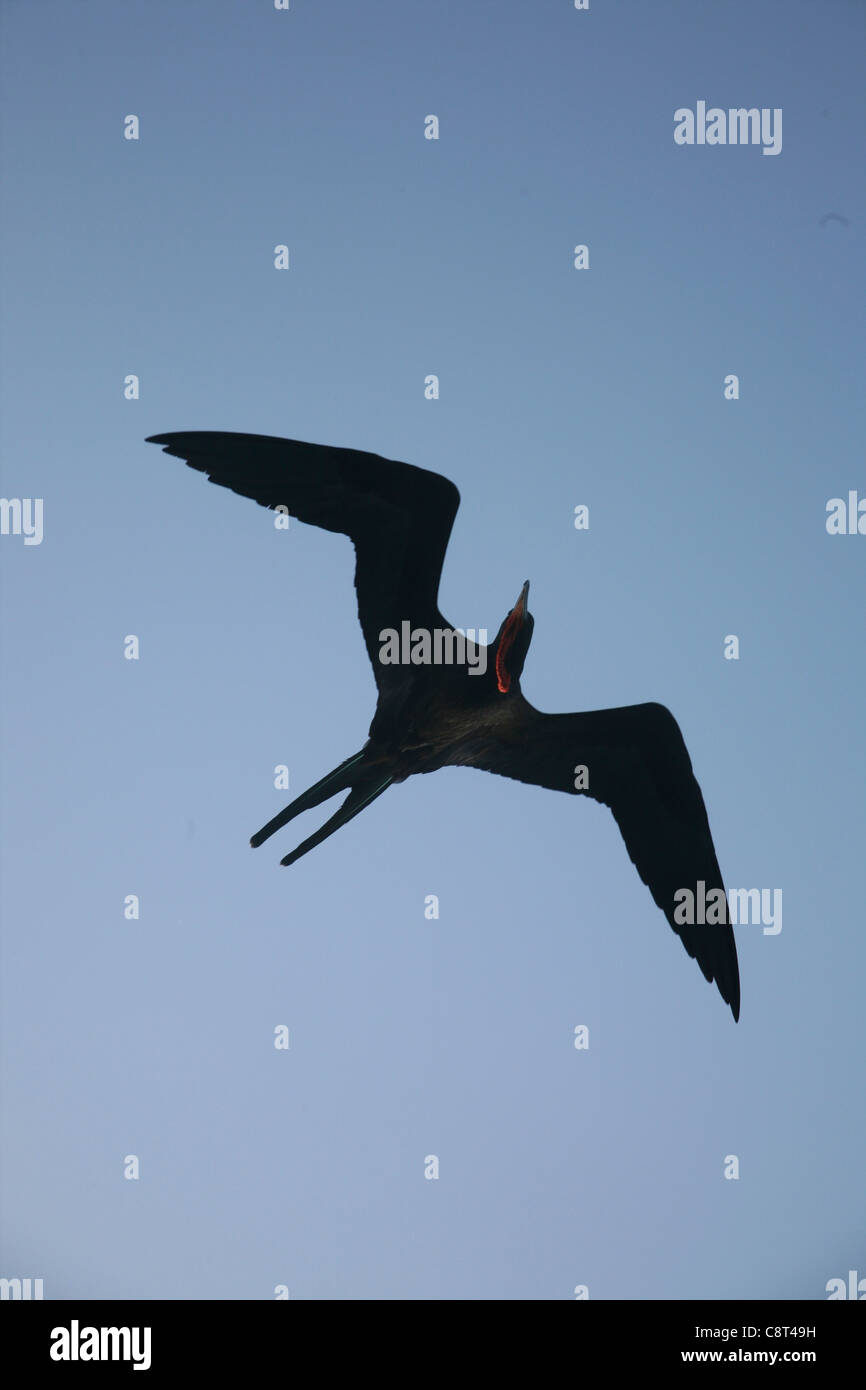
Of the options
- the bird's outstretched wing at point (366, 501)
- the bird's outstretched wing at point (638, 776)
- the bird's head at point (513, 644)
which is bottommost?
the bird's outstretched wing at point (638, 776)

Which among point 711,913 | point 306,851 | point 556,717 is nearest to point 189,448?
point 306,851

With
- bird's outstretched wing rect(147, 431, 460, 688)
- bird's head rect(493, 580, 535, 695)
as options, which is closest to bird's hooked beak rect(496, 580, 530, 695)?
bird's head rect(493, 580, 535, 695)

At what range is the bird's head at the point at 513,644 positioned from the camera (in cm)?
721

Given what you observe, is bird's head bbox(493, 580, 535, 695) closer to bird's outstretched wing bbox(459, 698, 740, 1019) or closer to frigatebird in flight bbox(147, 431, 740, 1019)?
frigatebird in flight bbox(147, 431, 740, 1019)

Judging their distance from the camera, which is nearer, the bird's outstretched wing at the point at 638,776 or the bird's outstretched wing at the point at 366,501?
the bird's outstretched wing at the point at 366,501

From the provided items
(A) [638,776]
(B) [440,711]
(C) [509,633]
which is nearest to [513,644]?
(C) [509,633]

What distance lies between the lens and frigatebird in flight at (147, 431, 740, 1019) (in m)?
7.06

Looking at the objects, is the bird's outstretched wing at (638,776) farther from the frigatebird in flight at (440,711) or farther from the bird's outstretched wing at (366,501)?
the bird's outstretched wing at (366,501)

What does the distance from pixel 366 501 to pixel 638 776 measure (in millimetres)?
2728

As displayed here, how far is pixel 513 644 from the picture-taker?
7.30 metres

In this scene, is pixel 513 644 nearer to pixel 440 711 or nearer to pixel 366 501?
pixel 440 711

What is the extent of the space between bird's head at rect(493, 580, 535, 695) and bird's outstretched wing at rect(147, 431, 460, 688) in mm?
450

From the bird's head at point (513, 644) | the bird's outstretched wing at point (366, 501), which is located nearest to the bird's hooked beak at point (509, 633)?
the bird's head at point (513, 644)

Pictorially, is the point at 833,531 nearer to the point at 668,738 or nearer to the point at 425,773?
the point at 668,738
